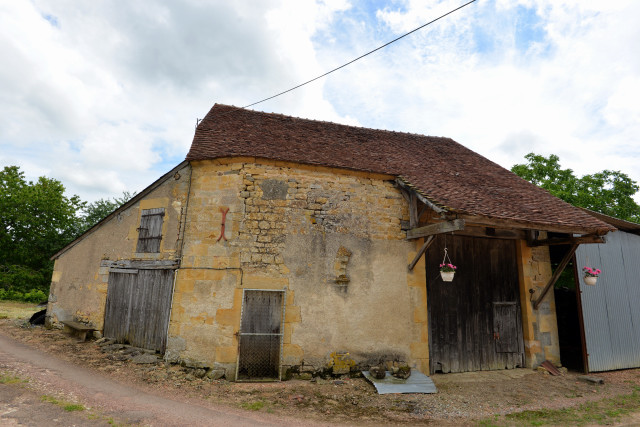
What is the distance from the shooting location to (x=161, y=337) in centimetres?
695

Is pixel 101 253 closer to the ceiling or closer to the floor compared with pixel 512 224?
closer to the floor

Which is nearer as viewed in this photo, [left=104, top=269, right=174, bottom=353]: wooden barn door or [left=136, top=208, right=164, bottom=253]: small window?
[left=104, top=269, right=174, bottom=353]: wooden barn door

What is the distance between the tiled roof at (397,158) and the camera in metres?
6.95

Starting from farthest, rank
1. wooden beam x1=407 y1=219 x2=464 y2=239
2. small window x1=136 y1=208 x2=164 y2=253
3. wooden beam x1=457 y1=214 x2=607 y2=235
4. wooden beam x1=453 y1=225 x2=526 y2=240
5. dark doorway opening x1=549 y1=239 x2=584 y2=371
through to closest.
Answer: dark doorway opening x1=549 y1=239 x2=584 y2=371
wooden beam x1=453 y1=225 x2=526 y2=240
small window x1=136 y1=208 x2=164 y2=253
wooden beam x1=457 y1=214 x2=607 y2=235
wooden beam x1=407 y1=219 x2=464 y2=239

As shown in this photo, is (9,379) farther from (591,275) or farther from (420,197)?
(591,275)

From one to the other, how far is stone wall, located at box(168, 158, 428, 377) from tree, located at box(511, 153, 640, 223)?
13689mm

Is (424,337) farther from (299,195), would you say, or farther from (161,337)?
(161,337)

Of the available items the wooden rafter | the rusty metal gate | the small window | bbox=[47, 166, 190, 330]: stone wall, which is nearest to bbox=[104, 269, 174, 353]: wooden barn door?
bbox=[47, 166, 190, 330]: stone wall

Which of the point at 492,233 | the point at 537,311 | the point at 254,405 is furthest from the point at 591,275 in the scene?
the point at 254,405

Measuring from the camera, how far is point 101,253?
8445 mm

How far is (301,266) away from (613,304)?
7.61 meters

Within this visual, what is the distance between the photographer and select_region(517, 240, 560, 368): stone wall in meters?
7.73

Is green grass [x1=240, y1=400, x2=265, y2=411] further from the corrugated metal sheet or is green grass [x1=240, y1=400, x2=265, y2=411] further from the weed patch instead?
the corrugated metal sheet

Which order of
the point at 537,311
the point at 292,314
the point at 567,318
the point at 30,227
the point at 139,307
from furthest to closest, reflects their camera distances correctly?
the point at 30,227 → the point at 567,318 → the point at 537,311 → the point at 139,307 → the point at 292,314
